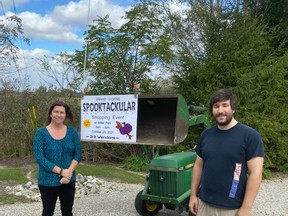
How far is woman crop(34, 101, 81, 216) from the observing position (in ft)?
12.7

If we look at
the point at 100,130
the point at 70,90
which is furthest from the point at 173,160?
the point at 70,90

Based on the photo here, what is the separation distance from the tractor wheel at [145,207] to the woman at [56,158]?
5.54ft

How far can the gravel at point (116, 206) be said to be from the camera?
597cm

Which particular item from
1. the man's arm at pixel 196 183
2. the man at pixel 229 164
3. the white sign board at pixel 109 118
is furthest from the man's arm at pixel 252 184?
the white sign board at pixel 109 118

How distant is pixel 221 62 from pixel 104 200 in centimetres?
530

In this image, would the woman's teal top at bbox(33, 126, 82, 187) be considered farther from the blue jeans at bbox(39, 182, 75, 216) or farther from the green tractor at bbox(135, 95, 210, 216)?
the green tractor at bbox(135, 95, 210, 216)

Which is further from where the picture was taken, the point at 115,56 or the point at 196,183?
the point at 115,56

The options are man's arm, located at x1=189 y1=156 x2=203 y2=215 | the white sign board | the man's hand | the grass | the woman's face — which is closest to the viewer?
the man's hand

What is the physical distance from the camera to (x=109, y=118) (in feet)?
19.0

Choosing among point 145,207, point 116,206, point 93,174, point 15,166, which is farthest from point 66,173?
point 15,166

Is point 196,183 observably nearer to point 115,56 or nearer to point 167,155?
point 167,155

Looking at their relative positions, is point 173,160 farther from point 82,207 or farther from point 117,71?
point 117,71

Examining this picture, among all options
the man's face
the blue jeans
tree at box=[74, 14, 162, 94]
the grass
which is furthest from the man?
tree at box=[74, 14, 162, 94]

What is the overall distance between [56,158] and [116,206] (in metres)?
2.71
